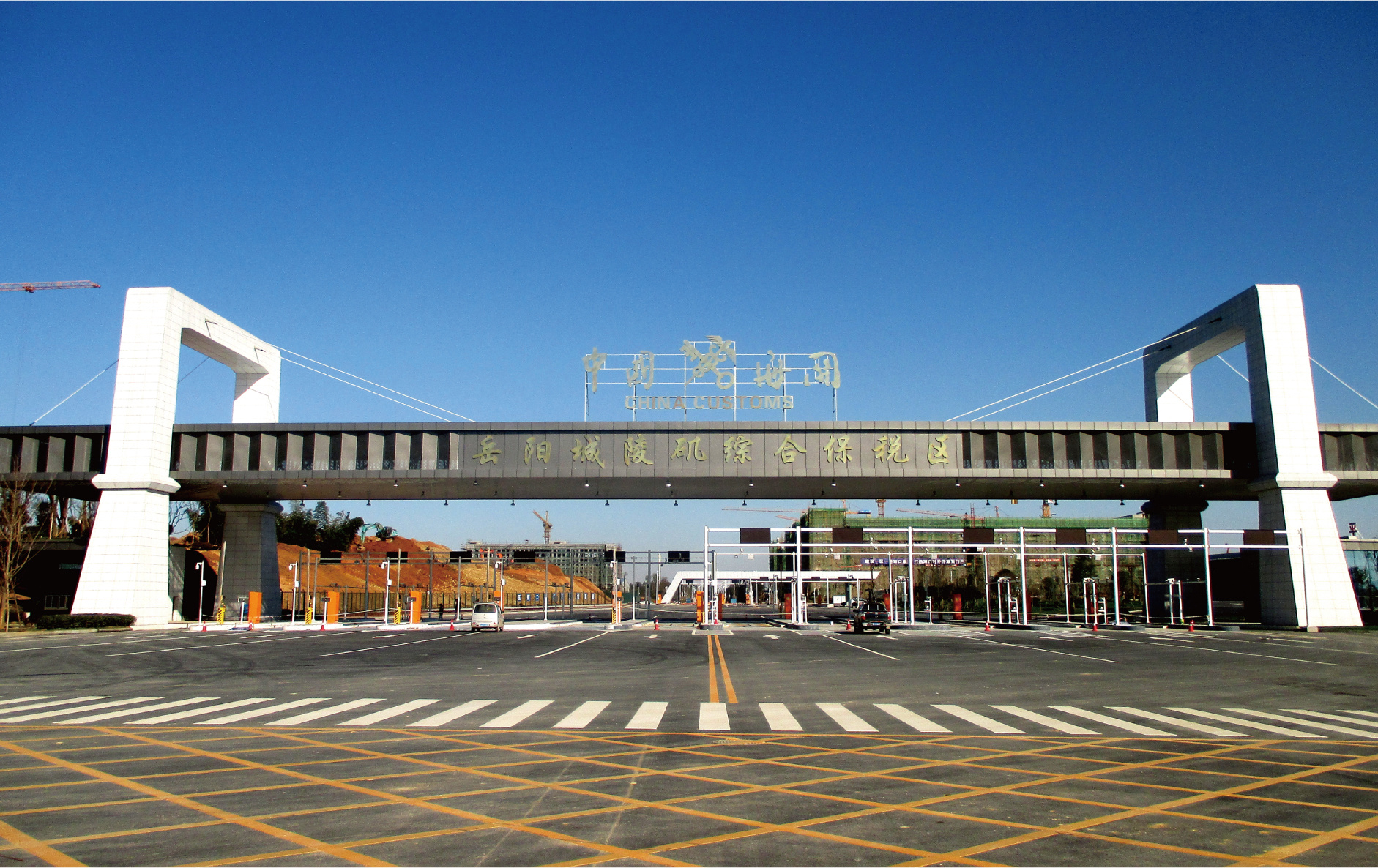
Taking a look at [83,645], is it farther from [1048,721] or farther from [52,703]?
[1048,721]

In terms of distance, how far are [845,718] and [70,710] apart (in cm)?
1305

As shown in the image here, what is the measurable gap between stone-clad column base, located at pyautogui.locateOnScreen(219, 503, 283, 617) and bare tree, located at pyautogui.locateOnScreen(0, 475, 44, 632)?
353 inches

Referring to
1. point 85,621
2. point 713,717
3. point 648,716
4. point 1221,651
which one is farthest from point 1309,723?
point 85,621

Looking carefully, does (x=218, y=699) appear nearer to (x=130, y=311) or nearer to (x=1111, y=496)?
(x=130, y=311)

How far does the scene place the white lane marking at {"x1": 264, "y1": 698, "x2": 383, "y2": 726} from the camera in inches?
551

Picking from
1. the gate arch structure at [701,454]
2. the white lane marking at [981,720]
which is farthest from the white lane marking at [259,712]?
the gate arch structure at [701,454]

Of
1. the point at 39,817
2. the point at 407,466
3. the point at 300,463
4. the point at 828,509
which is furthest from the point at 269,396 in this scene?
the point at 828,509

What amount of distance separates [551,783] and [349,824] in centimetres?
221

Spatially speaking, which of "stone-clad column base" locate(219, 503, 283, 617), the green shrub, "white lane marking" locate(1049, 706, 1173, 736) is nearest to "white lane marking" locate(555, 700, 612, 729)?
"white lane marking" locate(1049, 706, 1173, 736)

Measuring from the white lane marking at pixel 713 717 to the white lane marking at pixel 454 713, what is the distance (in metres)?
3.78

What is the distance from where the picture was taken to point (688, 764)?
34.4ft

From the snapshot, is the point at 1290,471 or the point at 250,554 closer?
the point at 1290,471

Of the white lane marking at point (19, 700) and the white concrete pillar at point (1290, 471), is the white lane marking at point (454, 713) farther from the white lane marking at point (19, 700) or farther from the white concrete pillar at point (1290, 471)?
the white concrete pillar at point (1290, 471)

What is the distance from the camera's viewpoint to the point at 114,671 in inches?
870
